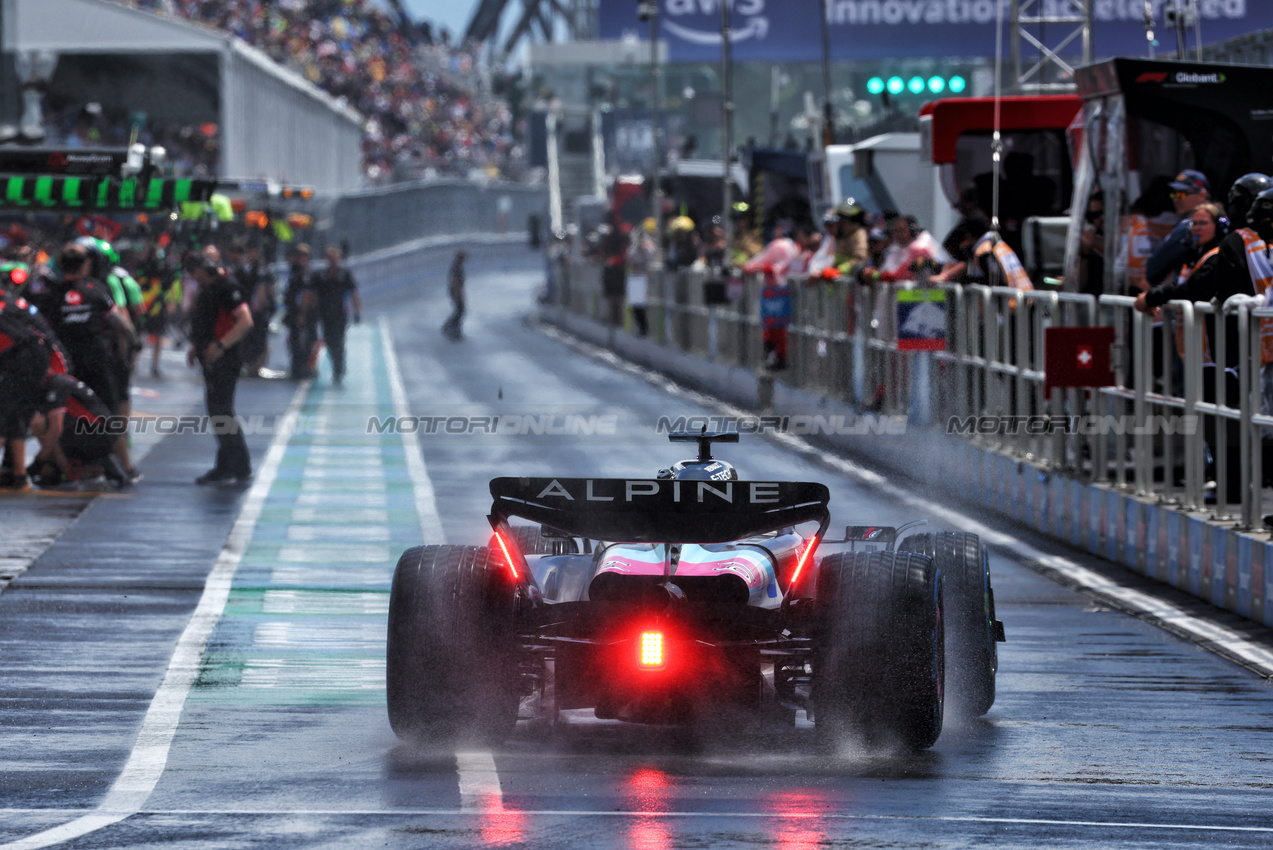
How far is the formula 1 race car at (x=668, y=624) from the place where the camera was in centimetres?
764

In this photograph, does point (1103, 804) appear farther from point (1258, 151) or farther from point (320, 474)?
point (320, 474)

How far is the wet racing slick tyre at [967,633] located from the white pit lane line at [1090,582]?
2.06 m

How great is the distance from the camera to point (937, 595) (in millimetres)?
7867

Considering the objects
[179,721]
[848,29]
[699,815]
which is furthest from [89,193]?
[848,29]

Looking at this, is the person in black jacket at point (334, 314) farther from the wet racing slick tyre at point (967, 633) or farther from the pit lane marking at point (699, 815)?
the pit lane marking at point (699, 815)

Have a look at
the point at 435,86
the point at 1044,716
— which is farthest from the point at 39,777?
the point at 435,86

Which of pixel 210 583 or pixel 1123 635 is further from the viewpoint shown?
pixel 210 583

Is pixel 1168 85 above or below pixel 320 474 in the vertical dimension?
above

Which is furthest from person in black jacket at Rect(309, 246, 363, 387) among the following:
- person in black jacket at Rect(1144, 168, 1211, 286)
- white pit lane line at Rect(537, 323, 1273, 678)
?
person in black jacket at Rect(1144, 168, 1211, 286)

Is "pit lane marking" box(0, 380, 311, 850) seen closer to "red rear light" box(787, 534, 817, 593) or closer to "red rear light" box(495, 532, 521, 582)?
"red rear light" box(495, 532, 521, 582)

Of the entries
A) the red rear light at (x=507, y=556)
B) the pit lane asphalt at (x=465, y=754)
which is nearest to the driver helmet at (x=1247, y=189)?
the pit lane asphalt at (x=465, y=754)

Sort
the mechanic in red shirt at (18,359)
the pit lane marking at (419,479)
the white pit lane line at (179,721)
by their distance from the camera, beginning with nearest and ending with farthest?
the white pit lane line at (179,721), the pit lane marking at (419,479), the mechanic in red shirt at (18,359)

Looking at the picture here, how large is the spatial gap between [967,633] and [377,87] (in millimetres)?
66347

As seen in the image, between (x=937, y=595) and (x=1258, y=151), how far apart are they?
32.2 ft
